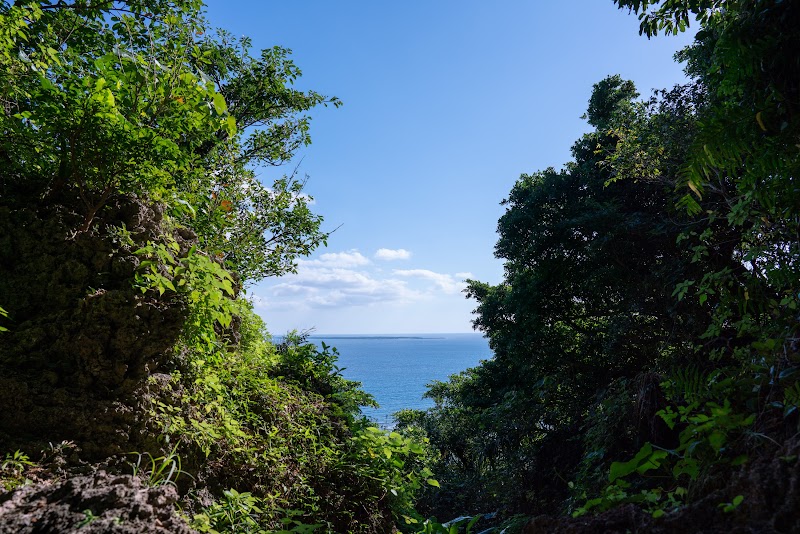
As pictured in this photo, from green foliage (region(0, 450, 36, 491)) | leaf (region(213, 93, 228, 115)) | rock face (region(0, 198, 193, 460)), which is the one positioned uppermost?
leaf (region(213, 93, 228, 115))

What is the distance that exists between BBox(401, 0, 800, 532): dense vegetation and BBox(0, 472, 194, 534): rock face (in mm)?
1733

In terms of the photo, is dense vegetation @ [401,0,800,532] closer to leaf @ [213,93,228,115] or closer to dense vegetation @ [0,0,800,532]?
dense vegetation @ [0,0,800,532]

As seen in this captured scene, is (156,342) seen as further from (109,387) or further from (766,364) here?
(766,364)

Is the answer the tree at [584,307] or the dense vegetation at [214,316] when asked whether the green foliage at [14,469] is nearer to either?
the dense vegetation at [214,316]

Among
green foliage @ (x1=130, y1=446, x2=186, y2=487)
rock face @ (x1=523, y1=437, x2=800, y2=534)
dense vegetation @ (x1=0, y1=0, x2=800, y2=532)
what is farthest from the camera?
green foliage @ (x1=130, y1=446, x2=186, y2=487)

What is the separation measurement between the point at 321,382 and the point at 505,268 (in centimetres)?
890

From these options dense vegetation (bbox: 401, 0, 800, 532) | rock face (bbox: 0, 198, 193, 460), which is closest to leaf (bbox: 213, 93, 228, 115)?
rock face (bbox: 0, 198, 193, 460)

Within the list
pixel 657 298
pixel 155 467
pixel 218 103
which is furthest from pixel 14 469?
pixel 657 298

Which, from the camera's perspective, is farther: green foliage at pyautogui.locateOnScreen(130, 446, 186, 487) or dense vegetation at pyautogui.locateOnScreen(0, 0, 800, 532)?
green foliage at pyautogui.locateOnScreen(130, 446, 186, 487)

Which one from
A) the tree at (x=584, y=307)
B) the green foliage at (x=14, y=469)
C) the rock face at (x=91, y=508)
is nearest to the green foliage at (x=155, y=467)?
the green foliage at (x=14, y=469)

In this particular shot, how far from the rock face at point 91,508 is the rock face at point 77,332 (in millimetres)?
802

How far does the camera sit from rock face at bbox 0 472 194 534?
1548 mm

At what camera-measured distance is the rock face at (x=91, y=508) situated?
5.08ft

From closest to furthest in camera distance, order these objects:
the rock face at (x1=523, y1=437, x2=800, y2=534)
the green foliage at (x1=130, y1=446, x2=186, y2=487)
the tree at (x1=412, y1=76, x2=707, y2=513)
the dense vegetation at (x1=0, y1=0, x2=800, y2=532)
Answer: the rock face at (x1=523, y1=437, x2=800, y2=534)
the dense vegetation at (x1=0, y1=0, x2=800, y2=532)
the green foliage at (x1=130, y1=446, x2=186, y2=487)
the tree at (x1=412, y1=76, x2=707, y2=513)
